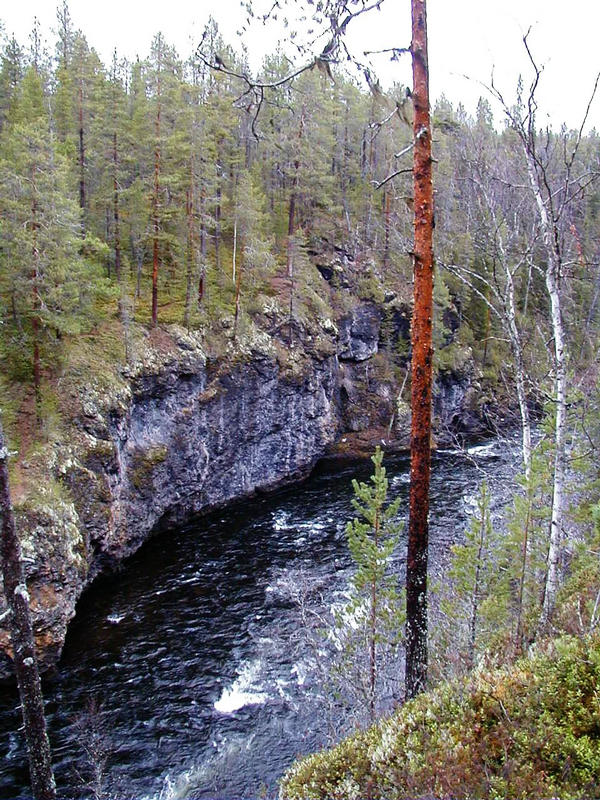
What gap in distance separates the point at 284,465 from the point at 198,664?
1807 centimetres

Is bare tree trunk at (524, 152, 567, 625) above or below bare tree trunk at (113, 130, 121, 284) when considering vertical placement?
below

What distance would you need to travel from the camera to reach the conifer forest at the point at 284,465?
6969 millimetres

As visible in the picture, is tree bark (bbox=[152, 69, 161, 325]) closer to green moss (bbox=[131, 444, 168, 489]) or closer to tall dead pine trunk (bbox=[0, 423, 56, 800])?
green moss (bbox=[131, 444, 168, 489])

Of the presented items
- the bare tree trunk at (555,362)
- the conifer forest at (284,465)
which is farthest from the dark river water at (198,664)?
the bare tree trunk at (555,362)

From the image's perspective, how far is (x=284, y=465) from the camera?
34.8 m

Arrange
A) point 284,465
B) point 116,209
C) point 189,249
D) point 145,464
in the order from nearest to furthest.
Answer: point 145,464 < point 116,209 < point 189,249 < point 284,465

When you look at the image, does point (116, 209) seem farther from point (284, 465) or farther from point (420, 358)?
point (420, 358)

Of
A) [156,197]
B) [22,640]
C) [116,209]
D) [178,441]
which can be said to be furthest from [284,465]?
[22,640]

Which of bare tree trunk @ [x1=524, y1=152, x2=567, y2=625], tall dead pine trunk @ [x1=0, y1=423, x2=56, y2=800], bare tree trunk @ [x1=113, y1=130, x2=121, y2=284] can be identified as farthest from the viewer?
bare tree trunk @ [x1=113, y1=130, x2=121, y2=284]

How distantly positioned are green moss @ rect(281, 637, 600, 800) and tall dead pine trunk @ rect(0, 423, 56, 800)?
5.34m

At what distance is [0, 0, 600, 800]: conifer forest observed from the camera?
22.9ft

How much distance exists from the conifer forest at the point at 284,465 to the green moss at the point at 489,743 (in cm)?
3

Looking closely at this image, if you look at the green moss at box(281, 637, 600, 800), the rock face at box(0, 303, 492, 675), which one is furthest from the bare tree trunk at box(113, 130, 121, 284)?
the green moss at box(281, 637, 600, 800)

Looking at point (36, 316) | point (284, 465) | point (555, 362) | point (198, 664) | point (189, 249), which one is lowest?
point (198, 664)
